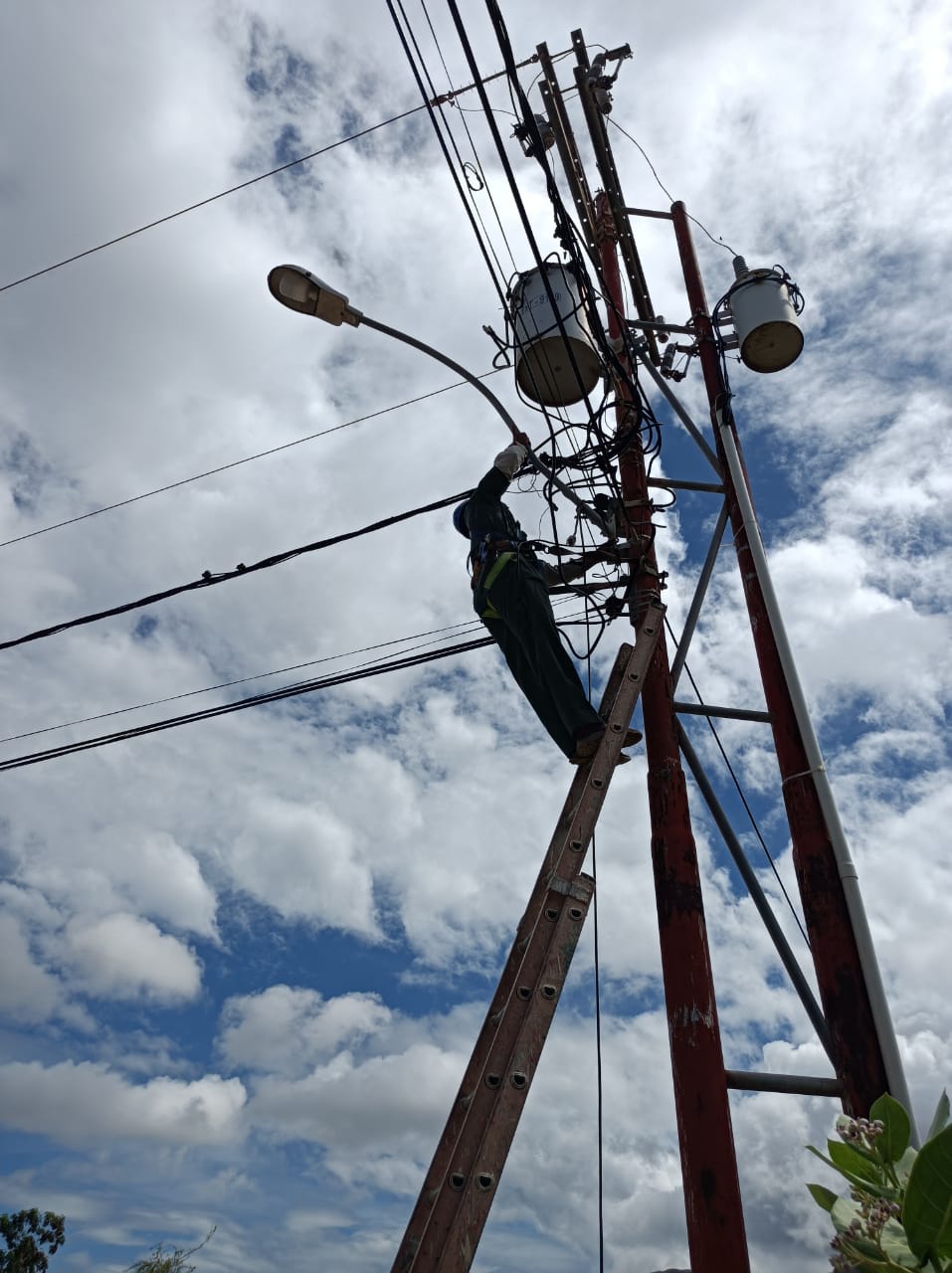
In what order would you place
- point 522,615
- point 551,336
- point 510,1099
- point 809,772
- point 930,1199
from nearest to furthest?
point 930,1199, point 510,1099, point 809,772, point 522,615, point 551,336

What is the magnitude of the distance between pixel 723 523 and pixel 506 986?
115 inches

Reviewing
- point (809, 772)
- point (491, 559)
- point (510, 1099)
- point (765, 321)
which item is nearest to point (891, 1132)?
point (510, 1099)

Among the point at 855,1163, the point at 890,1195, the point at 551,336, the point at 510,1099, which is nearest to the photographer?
the point at 890,1195

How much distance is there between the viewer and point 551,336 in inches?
225

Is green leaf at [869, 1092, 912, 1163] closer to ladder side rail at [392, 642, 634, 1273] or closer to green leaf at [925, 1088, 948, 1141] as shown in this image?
green leaf at [925, 1088, 948, 1141]

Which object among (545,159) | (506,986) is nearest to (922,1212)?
(506,986)

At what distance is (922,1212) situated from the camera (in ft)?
4.45

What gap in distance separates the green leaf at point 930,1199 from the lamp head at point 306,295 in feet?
17.3

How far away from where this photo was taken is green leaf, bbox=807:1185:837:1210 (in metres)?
1.65

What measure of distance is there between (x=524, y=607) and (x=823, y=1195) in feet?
→ 10.8

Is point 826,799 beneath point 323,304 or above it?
beneath

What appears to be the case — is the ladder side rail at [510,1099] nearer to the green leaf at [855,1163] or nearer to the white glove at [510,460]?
the green leaf at [855,1163]

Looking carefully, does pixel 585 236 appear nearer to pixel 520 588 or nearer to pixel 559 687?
pixel 520 588

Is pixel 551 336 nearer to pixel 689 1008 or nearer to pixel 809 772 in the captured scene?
pixel 809 772
